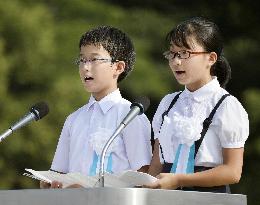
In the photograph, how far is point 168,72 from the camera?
1366 centimetres

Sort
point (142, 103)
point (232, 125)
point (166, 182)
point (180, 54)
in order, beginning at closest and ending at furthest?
point (166, 182), point (142, 103), point (232, 125), point (180, 54)

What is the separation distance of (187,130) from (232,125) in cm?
17

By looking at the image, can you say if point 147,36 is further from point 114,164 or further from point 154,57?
point 114,164

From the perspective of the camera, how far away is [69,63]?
523 inches

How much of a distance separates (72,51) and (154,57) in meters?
1.03

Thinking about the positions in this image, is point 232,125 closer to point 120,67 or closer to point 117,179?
point 117,179

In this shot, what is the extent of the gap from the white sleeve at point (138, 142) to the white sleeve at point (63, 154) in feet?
0.94

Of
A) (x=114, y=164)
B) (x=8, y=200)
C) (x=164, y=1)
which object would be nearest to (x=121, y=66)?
(x=114, y=164)

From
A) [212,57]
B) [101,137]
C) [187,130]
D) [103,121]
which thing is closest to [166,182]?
[187,130]

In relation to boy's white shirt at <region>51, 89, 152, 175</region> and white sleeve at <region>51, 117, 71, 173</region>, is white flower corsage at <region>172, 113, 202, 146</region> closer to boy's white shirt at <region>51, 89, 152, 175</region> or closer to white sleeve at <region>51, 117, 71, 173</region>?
boy's white shirt at <region>51, 89, 152, 175</region>

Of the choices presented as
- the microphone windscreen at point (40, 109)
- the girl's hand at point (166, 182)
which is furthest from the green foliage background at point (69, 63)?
the girl's hand at point (166, 182)

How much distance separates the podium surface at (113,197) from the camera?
3771 millimetres

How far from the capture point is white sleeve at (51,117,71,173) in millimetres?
5105

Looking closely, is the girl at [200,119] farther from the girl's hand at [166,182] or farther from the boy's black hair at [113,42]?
the boy's black hair at [113,42]
